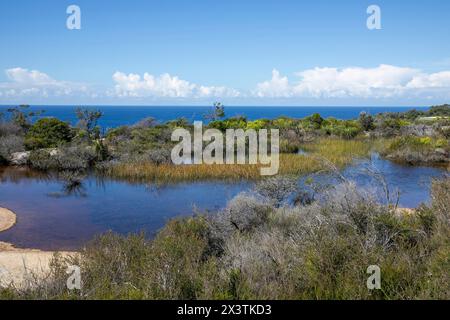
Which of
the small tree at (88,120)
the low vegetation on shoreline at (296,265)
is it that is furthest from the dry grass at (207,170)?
the low vegetation on shoreline at (296,265)

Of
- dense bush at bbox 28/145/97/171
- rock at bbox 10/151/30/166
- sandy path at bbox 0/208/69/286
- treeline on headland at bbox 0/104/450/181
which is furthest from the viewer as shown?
rock at bbox 10/151/30/166

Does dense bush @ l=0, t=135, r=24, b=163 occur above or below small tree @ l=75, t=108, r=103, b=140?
below

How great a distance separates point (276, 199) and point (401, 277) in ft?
25.5

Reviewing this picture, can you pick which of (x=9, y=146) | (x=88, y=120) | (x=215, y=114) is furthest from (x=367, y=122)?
(x=9, y=146)

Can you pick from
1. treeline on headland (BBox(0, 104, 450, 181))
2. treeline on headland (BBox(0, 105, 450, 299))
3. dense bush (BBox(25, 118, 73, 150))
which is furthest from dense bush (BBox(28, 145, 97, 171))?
treeline on headland (BBox(0, 105, 450, 299))

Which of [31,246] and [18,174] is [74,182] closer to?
[18,174]

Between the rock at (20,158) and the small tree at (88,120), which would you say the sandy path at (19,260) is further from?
the small tree at (88,120)

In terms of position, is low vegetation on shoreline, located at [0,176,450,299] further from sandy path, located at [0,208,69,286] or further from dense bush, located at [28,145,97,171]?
dense bush, located at [28,145,97,171]

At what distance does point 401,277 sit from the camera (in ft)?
16.4

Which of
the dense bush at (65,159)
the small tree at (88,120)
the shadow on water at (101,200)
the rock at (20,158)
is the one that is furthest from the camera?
the small tree at (88,120)

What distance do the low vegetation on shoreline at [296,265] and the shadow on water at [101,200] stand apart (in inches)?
105

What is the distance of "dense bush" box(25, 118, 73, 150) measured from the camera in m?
26.0

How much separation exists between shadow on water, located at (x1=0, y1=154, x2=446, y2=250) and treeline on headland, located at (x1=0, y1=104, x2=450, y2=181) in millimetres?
1403

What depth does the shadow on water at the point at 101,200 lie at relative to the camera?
11.9 metres
